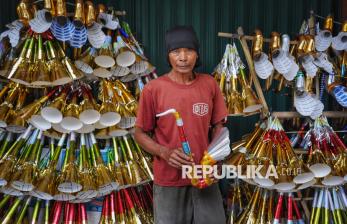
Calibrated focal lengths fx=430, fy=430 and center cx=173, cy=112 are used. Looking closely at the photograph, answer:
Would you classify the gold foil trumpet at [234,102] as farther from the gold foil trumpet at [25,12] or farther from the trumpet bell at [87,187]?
the gold foil trumpet at [25,12]

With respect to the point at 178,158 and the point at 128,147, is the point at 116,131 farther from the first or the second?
the point at 178,158

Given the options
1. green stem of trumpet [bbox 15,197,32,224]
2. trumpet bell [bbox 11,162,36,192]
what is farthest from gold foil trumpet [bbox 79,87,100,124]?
green stem of trumpet [bbox 15,197,32,224]

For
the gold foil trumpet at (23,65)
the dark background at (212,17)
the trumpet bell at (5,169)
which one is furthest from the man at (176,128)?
the dark background at (212,17)

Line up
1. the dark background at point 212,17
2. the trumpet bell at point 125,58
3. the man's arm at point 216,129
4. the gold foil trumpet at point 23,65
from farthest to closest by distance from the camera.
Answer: the dark background at point 212,17, the trumpet bell at point 125,58, the gold foil trumpet at point 23,65, the man's arm at point 216,129

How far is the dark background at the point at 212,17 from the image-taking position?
356cm

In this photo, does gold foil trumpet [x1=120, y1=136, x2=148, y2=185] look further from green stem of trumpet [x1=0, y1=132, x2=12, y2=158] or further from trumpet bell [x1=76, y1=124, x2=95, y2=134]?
green stem of trumpet [x1=0, y1=132, x2=12, y2=158]

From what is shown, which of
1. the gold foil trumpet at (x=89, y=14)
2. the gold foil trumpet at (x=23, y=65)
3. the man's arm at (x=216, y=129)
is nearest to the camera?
the man's arm at (x=216, y=129)

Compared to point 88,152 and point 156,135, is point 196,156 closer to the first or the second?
point 156,135

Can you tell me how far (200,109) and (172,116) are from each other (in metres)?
0.15

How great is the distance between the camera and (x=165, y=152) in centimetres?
201

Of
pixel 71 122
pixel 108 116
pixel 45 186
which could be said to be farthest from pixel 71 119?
pixel 45 186

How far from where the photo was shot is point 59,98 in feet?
9.61

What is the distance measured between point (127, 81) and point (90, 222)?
1063mm

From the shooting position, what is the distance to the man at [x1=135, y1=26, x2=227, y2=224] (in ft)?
6.86
